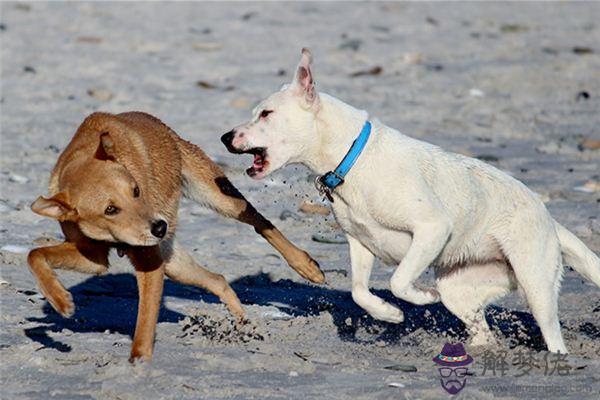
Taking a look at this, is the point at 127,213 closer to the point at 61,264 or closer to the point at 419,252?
the point at 61,264

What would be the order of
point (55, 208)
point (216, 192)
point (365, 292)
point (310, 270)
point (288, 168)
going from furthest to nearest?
point (288, 168) → point (216, 192) → point (310, 270) → point (365, 292) → point (55, 208)

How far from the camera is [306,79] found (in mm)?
6074

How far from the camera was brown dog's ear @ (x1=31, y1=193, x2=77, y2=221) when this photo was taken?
590 cm

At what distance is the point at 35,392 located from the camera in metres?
5.38

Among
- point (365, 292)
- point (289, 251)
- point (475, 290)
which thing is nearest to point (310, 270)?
point (289, 251)

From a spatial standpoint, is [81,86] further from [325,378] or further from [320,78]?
[325,378]

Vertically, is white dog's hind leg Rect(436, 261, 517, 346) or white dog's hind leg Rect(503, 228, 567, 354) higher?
white dog's hind leg Rect(503, 228, 567, 354)

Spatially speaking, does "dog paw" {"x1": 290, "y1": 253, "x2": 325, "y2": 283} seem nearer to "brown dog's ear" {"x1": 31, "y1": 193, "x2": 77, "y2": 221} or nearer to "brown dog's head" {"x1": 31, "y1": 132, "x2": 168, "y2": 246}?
"brown dog's head" {"x1": 31, "y1": 132, "x2": 168, "y2": 246}

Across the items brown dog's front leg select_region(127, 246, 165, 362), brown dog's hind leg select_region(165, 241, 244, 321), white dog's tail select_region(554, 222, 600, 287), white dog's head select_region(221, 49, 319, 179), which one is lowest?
brown dog's hind leg select_region(165, 241, 244, 321)

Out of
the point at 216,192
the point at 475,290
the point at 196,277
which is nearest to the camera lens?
the point at 475,290

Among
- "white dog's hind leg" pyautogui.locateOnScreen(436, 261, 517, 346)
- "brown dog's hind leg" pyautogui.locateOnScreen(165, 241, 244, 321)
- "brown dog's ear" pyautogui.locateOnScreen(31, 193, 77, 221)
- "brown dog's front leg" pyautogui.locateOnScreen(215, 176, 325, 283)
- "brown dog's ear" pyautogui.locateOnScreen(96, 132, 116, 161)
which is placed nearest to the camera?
"brown dog's ear" pyautogui.locateOnScreen(31, 193, 77, 221)

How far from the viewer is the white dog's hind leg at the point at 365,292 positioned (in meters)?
6.30

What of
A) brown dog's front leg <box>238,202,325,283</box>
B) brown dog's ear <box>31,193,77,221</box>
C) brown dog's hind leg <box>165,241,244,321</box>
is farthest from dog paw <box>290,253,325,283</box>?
brown dog's ear <box>31,193,77,221</box>

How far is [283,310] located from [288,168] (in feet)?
10.1
